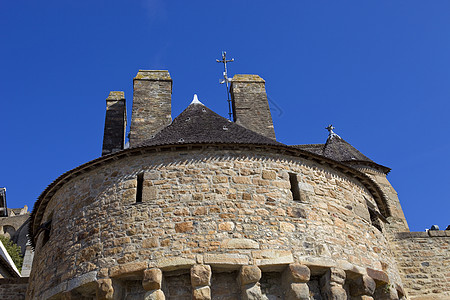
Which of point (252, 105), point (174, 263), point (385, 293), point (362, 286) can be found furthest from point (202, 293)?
point (252, 105)

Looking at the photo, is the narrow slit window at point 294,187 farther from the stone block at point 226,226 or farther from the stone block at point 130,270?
the stone block at point 130,270

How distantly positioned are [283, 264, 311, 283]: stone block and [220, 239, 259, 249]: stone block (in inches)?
24.4

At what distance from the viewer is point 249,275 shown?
7.02 meters

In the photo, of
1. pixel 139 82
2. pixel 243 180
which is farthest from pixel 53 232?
pixel 139 82

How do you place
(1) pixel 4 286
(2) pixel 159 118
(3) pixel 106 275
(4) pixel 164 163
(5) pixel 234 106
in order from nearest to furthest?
(3) pixel 106 275, (4) pixel 164 163, (1) pixel 4 286, (2) pixel 159 118, (5) pixel 234 106

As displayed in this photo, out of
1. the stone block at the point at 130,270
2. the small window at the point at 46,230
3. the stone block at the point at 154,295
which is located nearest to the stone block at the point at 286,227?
the stone block at the point at 154,295

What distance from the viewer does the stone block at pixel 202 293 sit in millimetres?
6887

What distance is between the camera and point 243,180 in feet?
26.7

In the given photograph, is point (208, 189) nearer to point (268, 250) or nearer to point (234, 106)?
point (268, 250)

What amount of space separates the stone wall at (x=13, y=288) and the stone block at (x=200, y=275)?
5.17 meters

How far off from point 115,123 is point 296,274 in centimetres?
838

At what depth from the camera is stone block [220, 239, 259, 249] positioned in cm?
728

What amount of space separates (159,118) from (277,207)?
240 inches

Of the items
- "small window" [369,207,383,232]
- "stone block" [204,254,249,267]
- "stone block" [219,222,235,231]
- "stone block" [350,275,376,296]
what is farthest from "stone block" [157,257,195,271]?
"small window" [369,207,383,232]
